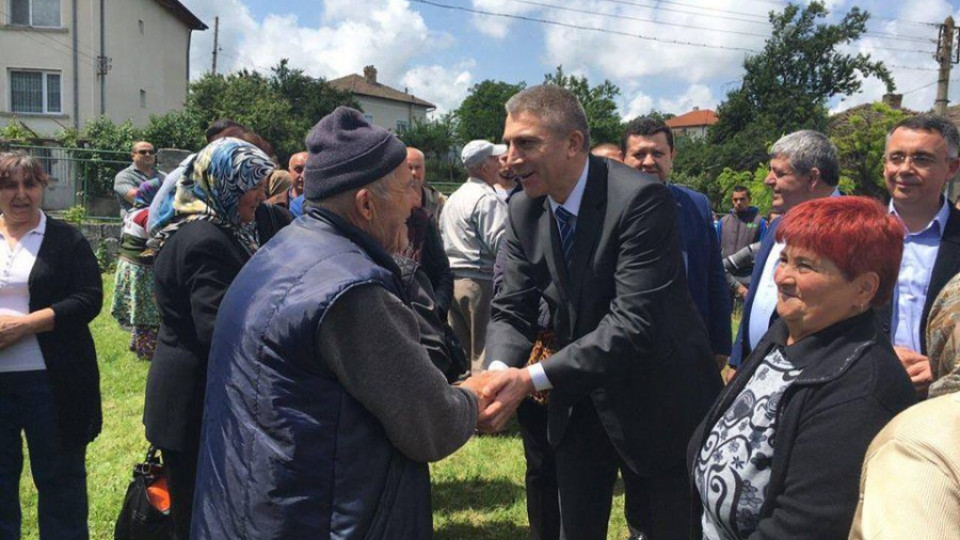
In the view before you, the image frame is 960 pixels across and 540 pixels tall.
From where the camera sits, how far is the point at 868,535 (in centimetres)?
114

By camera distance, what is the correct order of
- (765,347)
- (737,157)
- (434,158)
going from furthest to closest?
(434,158) → (737,157) → (765,347)

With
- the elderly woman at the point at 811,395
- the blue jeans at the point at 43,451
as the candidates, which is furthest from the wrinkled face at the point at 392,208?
the blue jeans at the point at 43,451

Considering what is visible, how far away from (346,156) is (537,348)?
1.47m

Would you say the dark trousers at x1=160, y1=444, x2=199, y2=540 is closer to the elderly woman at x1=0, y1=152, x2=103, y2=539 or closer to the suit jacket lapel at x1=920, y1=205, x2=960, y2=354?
the elderly woman at x1=0, y1=152, x2=103, y2=539

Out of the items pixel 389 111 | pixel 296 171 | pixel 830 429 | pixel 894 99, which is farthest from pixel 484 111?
pixel 830 429

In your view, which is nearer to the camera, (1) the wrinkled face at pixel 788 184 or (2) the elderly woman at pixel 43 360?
(2) the elderly woman at pixel 43 360

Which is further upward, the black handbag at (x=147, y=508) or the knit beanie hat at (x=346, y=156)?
the knit beanie hat at (x=346, y=156)

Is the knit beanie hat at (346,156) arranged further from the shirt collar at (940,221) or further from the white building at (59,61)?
the white building at (59,61)

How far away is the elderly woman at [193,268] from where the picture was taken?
283cm

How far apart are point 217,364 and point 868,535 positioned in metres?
1.52

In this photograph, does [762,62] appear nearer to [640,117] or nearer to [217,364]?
[640,117]

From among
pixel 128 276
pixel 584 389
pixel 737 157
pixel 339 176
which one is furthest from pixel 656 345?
pixel 737 157

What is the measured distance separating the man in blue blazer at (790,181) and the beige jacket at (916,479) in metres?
2.40

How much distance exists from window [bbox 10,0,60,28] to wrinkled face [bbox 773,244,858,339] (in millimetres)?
31977
